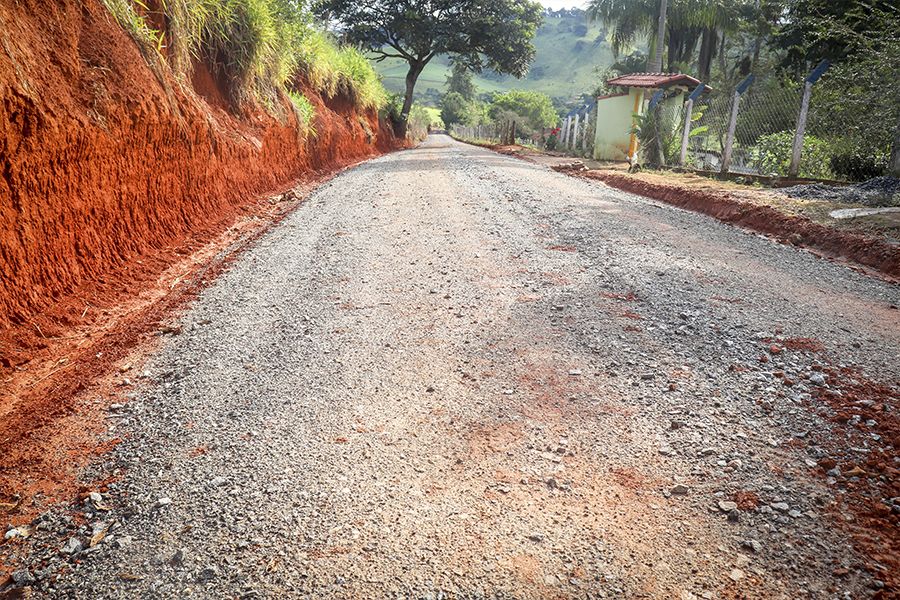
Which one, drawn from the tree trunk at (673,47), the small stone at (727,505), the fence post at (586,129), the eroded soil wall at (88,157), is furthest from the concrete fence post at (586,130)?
the small stone at (727,505)

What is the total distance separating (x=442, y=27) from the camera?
2694cm

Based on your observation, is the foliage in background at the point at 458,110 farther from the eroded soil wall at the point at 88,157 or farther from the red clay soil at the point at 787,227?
the eroded soil wall at the point at 88,157

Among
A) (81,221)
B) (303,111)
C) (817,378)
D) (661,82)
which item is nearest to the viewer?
(817,378)

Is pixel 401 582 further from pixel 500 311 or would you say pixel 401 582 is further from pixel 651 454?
pixel 500 311

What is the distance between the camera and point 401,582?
1.65 meters

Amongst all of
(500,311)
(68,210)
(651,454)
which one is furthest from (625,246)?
(68,210)

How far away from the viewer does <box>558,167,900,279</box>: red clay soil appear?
16.9ft

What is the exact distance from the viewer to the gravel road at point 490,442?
66.6 inches

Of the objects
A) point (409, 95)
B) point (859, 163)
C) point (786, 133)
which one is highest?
point (409, 95)

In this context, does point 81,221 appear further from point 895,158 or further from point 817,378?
point 895,158

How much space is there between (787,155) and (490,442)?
1255cm

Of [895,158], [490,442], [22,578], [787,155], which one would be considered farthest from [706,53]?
[22,578]

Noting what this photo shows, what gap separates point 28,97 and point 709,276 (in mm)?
5017

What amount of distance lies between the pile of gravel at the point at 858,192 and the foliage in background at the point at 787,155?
240cm
